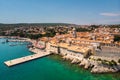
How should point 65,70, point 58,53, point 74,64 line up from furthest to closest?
1. point 58,53
2. point 74,64
3. point 65,70

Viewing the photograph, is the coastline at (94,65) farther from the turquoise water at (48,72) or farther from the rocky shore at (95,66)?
the turquoise water at (48,72)

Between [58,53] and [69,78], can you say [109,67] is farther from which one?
[58,53]

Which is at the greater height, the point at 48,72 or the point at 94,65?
the point at 94,65

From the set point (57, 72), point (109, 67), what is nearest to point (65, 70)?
point (57, 72)

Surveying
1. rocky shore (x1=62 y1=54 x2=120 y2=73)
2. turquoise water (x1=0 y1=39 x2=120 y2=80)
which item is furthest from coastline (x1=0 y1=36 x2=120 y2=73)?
turquoise water (x1=0 y1=39 x2=120 y2=80)

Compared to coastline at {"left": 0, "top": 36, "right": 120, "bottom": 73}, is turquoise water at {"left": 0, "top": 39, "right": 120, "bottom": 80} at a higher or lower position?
lower

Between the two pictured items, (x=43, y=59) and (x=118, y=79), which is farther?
(x=43, y=59)

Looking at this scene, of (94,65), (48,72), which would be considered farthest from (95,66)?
(48,72)

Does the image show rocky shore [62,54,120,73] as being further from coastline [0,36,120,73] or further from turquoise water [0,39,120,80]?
turquoise water [0,39,120,80]

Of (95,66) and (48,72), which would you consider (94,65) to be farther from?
(48,72)

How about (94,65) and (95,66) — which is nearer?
(95,66)

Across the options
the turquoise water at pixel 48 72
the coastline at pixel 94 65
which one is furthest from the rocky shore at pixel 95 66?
the turquoise water at pixel 48 72
